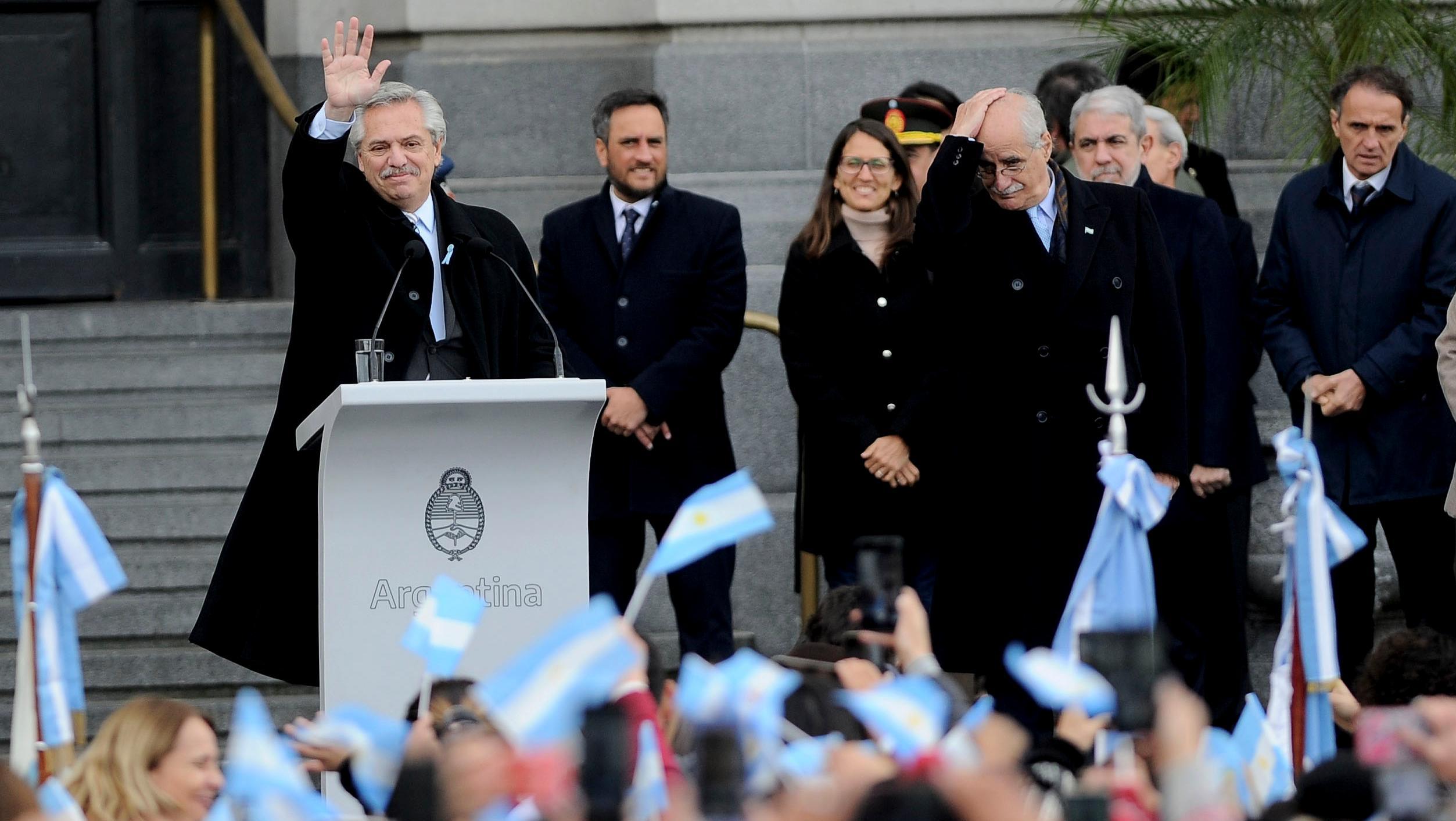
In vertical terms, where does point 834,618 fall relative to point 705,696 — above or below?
below

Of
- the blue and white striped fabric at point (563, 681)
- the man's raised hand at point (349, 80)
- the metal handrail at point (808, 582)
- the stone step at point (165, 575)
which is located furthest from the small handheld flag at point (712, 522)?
the stone step at point (165, 575)

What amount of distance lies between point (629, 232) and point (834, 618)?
267 centimetres

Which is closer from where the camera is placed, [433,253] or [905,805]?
[905,805]

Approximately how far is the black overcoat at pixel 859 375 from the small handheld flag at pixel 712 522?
3.61 m

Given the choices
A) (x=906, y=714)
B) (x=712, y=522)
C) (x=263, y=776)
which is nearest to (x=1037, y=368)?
(x=712, y=522)

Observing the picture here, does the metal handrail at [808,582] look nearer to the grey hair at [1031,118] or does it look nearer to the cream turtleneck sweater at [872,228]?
the cream turtleneck sweater at [872,228]

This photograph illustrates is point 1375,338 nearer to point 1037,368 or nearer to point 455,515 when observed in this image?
point 1037,368

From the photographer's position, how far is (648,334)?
7301 mm

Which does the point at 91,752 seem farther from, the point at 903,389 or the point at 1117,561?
→ the point at 903,389

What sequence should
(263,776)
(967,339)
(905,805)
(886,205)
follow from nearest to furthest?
(905,805) < (263,776) < (967,339) < (886,205)

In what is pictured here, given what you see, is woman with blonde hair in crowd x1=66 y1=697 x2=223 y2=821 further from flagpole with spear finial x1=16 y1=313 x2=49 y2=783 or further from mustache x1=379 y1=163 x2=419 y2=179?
mustache x1=379 y1=163 x2=419 y2=179

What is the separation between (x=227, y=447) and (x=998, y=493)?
3262 mm

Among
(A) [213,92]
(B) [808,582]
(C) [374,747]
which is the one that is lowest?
(B) [808,582]

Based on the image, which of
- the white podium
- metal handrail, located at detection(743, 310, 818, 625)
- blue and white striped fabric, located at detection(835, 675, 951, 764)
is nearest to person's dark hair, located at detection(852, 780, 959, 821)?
blue and white striped fabric, located at detection(835, 675, 951, 764)
